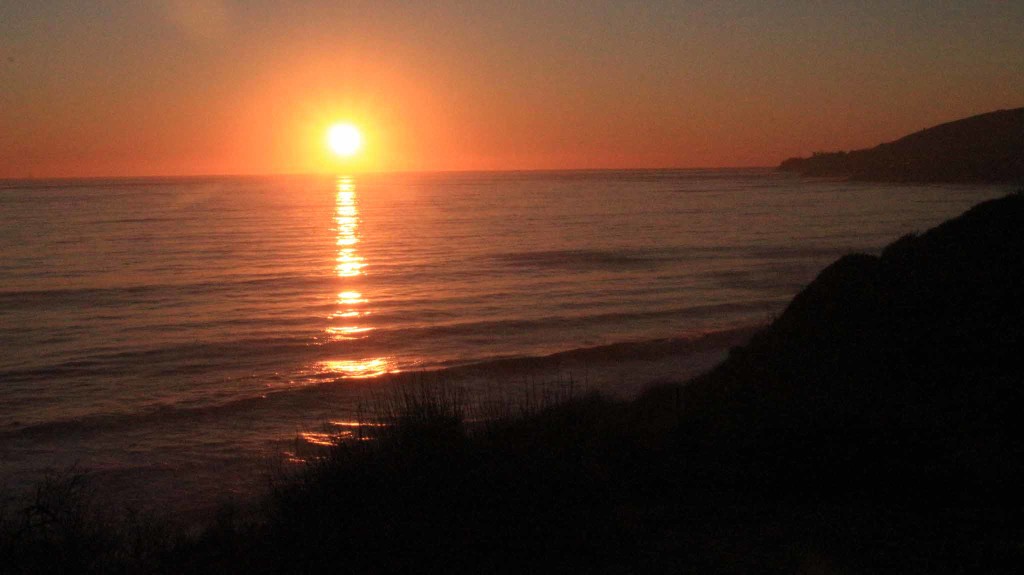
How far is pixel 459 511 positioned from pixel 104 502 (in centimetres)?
556

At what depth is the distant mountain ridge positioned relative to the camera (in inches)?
3535

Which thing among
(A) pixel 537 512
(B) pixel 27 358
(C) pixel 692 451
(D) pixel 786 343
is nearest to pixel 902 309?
(D) pixel 786 343

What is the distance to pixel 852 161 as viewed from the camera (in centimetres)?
13462

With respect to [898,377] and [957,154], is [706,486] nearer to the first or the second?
[898,377]

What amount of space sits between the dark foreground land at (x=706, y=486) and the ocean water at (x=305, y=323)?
3.75 metres

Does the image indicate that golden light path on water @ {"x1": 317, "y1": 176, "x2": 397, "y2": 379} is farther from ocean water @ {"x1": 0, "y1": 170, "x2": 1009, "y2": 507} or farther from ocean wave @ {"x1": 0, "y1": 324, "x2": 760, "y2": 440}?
ocean wave @ {"x1": 0, "y1": 324, "x2": 760, "y2": 440}

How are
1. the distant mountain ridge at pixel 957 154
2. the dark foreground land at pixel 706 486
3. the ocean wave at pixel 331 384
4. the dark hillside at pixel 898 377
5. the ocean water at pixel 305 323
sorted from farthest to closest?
the distant mountain ridge at pixel 957 154 < the ocean wave at pixel 331 384 < the ocean water at pixel 305 323 < the dark hillside at pixel 898 377 < the dark foreground land at pixel 706 486

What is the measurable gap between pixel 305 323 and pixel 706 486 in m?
14.8

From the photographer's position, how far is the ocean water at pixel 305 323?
11625 mm

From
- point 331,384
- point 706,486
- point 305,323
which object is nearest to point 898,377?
point 706,486

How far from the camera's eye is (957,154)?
9950 centimetres

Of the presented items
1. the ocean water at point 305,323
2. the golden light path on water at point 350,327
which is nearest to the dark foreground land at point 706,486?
the ocean water at point 305,323

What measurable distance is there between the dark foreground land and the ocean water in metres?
3.75

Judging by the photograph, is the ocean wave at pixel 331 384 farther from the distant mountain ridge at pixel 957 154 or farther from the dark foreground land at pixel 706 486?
the distant mountain ridge at pixel 957 154
